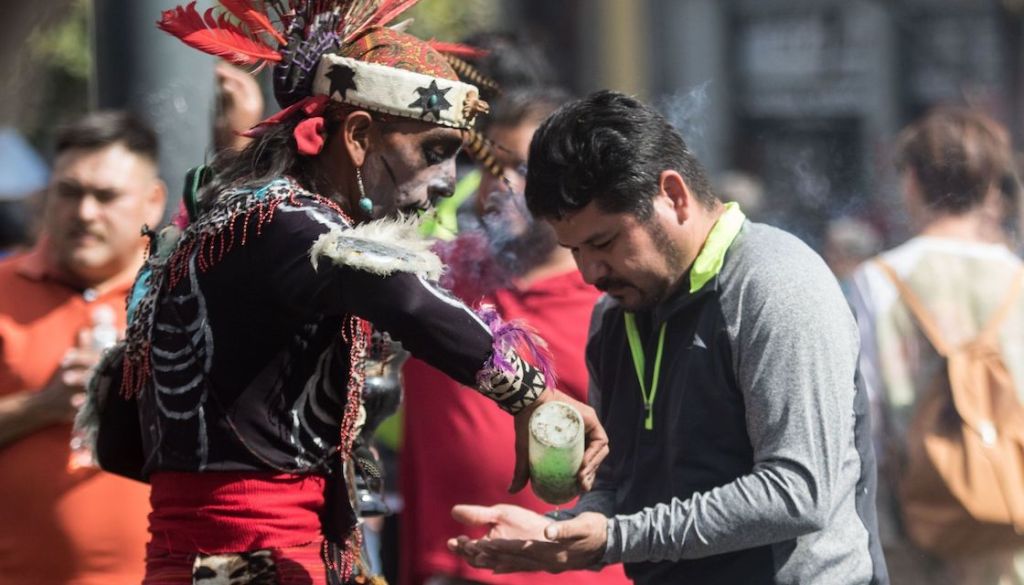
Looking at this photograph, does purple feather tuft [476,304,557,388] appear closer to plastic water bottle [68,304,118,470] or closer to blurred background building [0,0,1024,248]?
plastic water bottle [68,304,118,470]

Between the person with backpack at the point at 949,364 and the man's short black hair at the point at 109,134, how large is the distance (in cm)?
216

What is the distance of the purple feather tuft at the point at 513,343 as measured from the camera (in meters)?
2.91

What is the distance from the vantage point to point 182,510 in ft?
10.2

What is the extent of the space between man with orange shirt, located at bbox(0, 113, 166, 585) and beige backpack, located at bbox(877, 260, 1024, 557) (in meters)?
2.18

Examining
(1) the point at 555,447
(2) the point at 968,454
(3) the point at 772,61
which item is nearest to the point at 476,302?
(1) the point at 555,447

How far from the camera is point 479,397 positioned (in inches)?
173

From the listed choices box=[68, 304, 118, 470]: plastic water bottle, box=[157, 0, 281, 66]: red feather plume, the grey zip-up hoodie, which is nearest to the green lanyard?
the grey zip-up hoodie

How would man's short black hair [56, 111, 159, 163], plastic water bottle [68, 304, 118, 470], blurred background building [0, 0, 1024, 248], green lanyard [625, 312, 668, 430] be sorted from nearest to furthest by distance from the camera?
green lanyard [625, 312, 668, 430], plastic water bottle [68, 304, 118, 470], man's short black hair [56, 111, 159, 163], blurred background building [0, 0, 1024, 248]

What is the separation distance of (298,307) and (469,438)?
5.01 feet

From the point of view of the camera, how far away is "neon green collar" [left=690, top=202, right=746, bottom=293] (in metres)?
3.25

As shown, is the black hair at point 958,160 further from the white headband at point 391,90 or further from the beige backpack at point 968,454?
the white headband at point 391,90

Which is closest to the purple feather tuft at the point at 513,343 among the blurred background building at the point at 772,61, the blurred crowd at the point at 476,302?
the blurred crowd at the point at 476,302

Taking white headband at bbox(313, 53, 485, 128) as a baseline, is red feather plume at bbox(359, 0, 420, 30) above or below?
above

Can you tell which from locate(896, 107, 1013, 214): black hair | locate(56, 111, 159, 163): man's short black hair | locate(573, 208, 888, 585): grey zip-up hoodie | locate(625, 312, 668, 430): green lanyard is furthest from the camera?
locate(896, 107, 1013, 214): black hair
